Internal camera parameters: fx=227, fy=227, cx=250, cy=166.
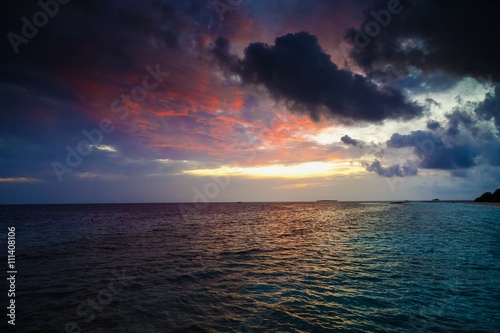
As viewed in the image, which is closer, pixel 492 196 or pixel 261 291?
pixel 261 291

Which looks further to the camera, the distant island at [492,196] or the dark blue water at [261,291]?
the distant island at [492,196]

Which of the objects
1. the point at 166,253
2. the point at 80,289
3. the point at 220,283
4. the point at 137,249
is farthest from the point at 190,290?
the point at 137,249

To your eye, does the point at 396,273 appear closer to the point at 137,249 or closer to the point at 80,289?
the point at 80,289

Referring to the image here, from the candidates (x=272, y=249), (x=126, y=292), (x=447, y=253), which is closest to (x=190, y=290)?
(x=126, y=292)

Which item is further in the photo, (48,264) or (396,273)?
(48,264)

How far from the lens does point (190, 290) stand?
1587cm

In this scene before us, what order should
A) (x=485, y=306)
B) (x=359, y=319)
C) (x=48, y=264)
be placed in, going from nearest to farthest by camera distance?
(x=359, y=319) < (x=485, y=306) < (x=48, y=264)

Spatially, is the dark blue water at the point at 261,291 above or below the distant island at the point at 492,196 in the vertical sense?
above

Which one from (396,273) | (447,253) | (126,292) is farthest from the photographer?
(447,253)

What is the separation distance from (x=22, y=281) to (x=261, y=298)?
744 inches

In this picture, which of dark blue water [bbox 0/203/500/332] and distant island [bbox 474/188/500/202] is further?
distant island [bbox 474/188/500/202]

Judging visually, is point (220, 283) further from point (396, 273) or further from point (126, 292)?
point (396, 273)

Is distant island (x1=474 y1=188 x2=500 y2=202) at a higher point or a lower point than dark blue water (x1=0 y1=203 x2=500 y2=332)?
lower

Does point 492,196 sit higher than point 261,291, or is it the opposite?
point 261,291
